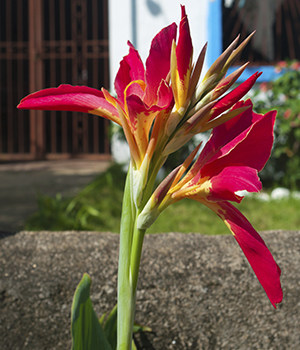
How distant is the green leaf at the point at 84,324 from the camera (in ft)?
2.69

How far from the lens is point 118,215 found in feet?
12.6

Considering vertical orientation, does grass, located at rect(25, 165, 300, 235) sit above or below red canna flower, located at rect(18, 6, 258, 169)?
below

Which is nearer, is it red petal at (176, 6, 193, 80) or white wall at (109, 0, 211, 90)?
red petal at (176, 6, 193, 80)

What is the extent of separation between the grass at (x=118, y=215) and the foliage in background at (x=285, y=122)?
49cm

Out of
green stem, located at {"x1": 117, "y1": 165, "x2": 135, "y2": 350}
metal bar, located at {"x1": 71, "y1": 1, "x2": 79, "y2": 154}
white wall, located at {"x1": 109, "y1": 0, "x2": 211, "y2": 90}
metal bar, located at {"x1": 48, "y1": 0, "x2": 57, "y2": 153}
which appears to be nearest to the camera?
green stem, located at {"x1": 117, "y1": 165, "x2": 135, "y2": 350}

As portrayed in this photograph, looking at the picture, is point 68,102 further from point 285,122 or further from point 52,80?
point 52,80

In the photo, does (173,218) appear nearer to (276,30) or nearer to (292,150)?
(292,150)

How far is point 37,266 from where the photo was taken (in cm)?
123

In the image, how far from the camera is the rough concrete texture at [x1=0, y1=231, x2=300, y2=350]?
1194 millimetres

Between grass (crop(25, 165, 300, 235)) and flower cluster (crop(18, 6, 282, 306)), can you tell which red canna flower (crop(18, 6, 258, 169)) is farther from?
grass (crop(25, 165, 300, 235))

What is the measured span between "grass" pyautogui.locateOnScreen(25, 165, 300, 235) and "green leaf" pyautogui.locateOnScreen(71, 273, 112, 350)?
2498mm

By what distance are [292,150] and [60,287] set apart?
3.89 metres

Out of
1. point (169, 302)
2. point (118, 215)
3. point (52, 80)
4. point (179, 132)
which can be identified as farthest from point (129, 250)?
point (52, 80)

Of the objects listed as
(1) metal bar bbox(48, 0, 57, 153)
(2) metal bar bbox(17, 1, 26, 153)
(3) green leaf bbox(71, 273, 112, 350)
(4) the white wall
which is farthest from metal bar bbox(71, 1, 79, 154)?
(3) green leaf bbox(71, 273, 112, 350)
